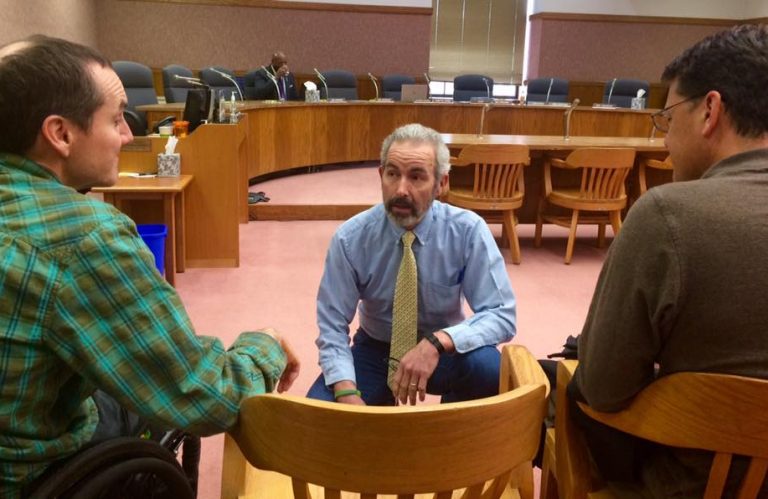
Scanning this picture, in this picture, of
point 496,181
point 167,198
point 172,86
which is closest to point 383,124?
point 172,86

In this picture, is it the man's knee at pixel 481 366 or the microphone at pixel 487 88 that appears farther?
the microphone at pixel 487 88

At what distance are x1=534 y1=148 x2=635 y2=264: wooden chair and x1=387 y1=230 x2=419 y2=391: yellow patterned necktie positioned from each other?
8.84 feet

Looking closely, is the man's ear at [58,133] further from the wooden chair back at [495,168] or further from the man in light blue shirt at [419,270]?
the wooden chair back at [495,168]

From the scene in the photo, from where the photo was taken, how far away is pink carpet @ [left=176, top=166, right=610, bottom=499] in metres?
3.14

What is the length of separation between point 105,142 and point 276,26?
28.3ft

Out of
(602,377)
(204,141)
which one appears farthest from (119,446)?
(204,141)

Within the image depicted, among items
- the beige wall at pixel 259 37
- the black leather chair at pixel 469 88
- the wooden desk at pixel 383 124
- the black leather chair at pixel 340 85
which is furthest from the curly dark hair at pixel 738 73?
the beige wall at pixel 259 37

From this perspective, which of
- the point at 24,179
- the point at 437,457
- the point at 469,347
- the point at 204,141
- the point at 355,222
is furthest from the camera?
the point at 204,141

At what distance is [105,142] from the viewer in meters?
1.10

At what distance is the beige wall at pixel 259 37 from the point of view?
8.83m

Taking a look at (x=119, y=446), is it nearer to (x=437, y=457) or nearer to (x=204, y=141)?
(x=437, y=457)

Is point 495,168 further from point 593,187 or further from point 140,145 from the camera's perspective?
point 140,145

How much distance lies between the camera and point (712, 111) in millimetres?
1180

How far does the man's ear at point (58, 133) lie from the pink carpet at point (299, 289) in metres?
1.31
